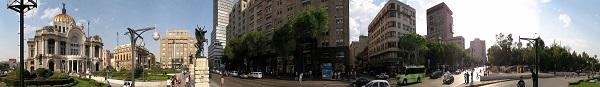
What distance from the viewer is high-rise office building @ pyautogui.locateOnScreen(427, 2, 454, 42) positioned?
86812 millimetres

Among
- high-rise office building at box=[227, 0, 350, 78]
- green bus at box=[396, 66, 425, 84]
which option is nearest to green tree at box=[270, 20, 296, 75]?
high-rise office building at box=[227, 0, 350, 78]

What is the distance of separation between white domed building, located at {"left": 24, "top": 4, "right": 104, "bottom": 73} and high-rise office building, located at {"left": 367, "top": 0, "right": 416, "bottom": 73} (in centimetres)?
7735

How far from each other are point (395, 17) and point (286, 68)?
2056cm

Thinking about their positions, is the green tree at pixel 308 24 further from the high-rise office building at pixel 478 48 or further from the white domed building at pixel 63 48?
the white domed building at pixel 63 48

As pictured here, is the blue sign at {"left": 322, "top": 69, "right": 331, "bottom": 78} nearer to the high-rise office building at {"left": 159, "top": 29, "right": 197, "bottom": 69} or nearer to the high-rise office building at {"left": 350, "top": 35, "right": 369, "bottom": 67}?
the high-rise office building at {"left": 350, "top": 35, "right": 369, "bottom": 67}

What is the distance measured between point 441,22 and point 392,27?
103 ft

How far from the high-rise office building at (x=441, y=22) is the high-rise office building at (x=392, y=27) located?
Result: 63.6ft

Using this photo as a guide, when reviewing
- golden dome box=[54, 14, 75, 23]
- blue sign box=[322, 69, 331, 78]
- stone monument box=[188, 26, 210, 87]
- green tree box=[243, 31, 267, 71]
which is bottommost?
blue sign box=[322, 69, 331, 78]

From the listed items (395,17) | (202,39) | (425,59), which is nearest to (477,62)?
(425,59)

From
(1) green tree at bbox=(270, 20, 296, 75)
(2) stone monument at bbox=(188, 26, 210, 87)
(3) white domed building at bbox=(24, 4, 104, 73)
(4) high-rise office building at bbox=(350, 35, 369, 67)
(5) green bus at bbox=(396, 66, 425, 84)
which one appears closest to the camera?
(2) stone monument at bbox=(188, 26, 210, 87)

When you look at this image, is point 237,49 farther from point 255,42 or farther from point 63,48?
point 63,48

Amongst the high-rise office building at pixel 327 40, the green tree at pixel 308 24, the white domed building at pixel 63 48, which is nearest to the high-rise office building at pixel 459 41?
the high-rise office building at pixel 327 40

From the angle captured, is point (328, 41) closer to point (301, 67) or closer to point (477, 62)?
point (301, 67)

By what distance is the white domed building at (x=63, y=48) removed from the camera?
112 meters
